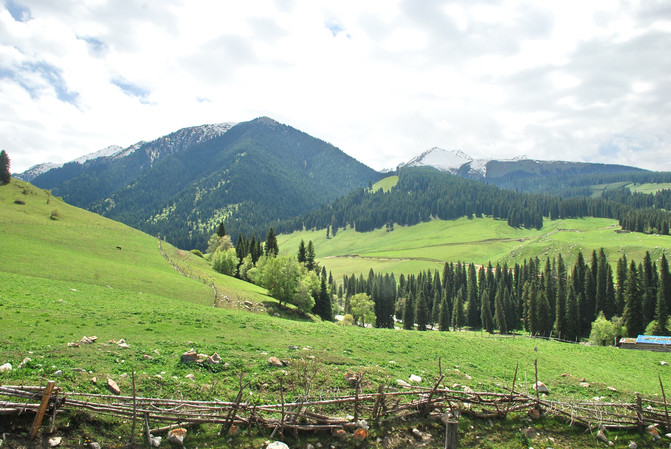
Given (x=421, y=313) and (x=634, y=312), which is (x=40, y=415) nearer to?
(x=634, y=312)

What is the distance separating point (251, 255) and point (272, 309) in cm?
4442

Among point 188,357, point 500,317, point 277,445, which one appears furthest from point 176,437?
point 500,317

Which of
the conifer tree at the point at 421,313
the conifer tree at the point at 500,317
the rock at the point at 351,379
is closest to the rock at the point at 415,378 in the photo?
the rock at the point at 351,379

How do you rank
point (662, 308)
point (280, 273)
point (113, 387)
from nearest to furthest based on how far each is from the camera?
1. point (113, 387)
2. point (280, 273)
3. point (662, 308)

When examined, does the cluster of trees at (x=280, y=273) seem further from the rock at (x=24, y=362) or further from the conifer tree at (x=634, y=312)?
the conifer tree at (x=634, y=312)

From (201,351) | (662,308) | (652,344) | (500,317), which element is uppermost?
(201,351)

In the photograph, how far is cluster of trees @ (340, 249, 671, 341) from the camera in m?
79.3

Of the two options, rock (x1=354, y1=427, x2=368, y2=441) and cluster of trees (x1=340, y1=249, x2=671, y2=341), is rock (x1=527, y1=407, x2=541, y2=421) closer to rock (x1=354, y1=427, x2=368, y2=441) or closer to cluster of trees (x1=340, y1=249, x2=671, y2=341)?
rock (x1=354, y1=427, x2=368, y2=441)

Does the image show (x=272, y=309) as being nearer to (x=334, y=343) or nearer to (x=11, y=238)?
(x=334, y=343)

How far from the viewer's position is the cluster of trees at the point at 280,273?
199ft

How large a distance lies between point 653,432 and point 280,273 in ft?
168

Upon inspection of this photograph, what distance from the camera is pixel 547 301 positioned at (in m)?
84.3

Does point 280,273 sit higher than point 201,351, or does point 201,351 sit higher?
point 201,351

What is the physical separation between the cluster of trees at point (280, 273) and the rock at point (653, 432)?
5034 cm
